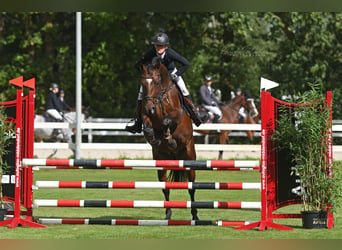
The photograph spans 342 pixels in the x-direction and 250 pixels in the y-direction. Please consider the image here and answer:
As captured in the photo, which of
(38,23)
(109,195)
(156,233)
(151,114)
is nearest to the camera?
(156,233)

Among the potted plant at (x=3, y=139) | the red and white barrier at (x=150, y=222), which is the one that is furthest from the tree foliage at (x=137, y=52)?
the red and white barrier at (x=150, y=222)

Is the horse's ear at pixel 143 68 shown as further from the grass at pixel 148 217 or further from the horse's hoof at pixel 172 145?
the grass at pixel 148 217

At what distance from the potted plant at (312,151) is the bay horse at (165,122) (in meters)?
1.48

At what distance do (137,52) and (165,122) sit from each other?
17760mm

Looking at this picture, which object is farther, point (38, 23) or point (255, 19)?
point (38, 23)

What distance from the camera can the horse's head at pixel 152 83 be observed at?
9047 mm

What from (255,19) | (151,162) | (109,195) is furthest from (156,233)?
(255,19)

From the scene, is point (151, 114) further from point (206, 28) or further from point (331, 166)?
point (206, 28)

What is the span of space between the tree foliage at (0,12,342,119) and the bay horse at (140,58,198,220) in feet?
50.8

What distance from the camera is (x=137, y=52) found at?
88.6 feet

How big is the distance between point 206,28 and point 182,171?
1810cm

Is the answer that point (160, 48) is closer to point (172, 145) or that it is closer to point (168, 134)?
point (168, 134)

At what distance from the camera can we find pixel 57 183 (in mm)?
A: 8375

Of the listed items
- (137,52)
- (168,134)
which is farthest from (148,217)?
(137,52)
